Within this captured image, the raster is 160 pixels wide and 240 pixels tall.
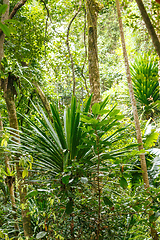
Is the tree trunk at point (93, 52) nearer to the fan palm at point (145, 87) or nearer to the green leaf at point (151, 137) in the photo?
the green leaf at point (151, 137)

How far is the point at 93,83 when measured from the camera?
2.45 meters

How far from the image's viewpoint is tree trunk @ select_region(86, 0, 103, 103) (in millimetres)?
2438

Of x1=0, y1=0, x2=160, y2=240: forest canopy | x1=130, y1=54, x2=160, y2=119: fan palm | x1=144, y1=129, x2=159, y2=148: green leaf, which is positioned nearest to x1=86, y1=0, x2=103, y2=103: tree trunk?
x1=0, y1=0, x2=160, y2=240: forest canopy

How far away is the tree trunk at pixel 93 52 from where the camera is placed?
8.00 ft

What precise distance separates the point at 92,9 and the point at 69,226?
2.39 meters

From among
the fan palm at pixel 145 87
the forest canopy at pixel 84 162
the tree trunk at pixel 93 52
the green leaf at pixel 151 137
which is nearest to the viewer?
the forest canopy at pixel 84 162

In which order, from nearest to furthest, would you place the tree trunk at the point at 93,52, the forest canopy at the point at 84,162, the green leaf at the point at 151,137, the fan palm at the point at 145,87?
1. the forest canopy at the point at 84,162
2. the green leaf at the point at 151,137
3. the tree trunk at the point at 93,52
4. the fan palm at the point at 145,87

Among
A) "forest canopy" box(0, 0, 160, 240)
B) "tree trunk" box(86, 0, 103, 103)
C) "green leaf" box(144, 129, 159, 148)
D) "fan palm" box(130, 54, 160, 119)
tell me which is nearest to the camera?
"forest canopy" box(0, 0, 160, 240)

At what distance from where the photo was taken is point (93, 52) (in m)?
2.50

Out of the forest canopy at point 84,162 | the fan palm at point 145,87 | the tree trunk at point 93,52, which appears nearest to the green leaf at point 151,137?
the forest canopy at point 84,162

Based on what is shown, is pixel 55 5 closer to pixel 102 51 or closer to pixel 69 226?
pixel 69 226

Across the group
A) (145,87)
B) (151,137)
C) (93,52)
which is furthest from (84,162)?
(145,87)

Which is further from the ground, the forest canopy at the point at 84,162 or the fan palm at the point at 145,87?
the fan palm at the point at 145,87

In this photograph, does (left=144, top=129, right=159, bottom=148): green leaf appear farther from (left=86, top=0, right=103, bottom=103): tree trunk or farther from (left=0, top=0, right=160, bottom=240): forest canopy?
(left=86, top=0, right=103, bottom=103): tree trunk
